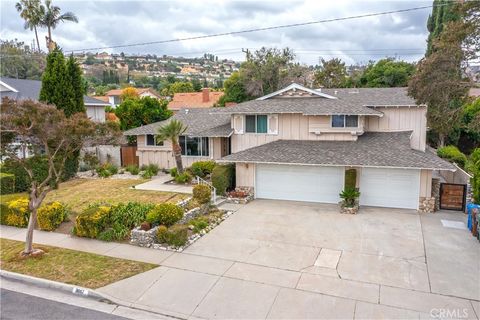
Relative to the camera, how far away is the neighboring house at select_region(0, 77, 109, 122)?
1235 inches

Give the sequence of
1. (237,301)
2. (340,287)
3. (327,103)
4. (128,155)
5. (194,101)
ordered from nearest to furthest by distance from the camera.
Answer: (237,301) < (340,287) < (327,103) < (128,155) < (194,101)

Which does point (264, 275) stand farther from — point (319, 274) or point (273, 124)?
point (273, 124)

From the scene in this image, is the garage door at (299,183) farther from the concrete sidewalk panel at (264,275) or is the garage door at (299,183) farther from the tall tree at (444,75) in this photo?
the concrete sidewalk panel at (264,275)

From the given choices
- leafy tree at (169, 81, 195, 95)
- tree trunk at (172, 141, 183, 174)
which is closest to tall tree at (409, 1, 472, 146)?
tree trunk at (172, 141, 183, 174)

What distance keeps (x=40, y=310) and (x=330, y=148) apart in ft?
48.8

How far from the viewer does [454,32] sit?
47.9 feet

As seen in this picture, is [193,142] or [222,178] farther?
[193,142]

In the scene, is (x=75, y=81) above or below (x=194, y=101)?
below

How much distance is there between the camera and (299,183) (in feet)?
63.0

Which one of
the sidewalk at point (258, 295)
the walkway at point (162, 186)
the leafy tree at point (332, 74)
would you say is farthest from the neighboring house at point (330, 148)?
the leafy tree at point (332, 74)

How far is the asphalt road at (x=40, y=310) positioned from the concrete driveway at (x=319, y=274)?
0.85 m

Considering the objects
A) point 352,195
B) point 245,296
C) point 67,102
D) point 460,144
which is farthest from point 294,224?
point 460,144

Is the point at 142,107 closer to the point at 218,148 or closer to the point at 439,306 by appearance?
the point at 218,148

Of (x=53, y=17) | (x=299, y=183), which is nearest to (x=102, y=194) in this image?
(x=299, y=183)
